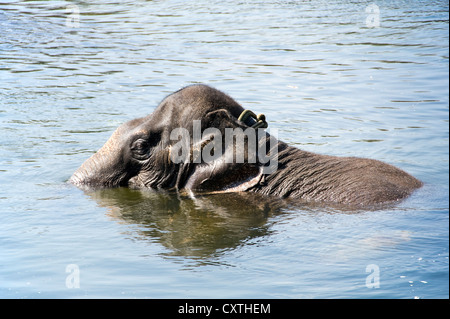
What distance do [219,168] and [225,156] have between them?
6.8 inches

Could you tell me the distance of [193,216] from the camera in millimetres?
8273

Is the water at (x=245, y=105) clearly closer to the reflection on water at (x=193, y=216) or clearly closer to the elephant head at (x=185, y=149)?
the reflection on water at (x=193, y=216)

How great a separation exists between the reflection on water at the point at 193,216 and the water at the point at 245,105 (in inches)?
1.1

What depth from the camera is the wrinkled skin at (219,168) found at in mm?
8258

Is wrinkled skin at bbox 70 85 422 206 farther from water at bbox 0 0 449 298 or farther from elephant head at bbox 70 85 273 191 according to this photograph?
water at bbox 0 0 449 298

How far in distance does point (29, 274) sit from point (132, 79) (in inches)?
412

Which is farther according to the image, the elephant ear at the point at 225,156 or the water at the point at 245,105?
the elephant ear at the point at 225,156

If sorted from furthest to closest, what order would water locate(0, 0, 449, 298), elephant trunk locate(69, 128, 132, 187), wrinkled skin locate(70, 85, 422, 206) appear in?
elephant trunk locate(69, 128, 132, 187), wrinkled skin locate(70, 85, 422, 206), water locate(0, 0, 449, 298)

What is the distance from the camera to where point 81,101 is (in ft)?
48.7

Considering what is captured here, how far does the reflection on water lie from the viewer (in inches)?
289

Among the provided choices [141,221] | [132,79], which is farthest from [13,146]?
[132,79]

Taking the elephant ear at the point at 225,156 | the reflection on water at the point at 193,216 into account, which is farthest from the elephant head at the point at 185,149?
the reflection on water at the point at 193,216

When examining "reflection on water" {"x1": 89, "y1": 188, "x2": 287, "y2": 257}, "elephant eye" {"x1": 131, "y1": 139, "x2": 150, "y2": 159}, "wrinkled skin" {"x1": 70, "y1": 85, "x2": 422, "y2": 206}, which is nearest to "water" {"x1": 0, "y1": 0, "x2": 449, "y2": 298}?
"reflection on water" {"x1": 89, "y1": 188, "x2": 287, "y2": 257}

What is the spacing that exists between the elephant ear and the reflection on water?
17 centimetres
